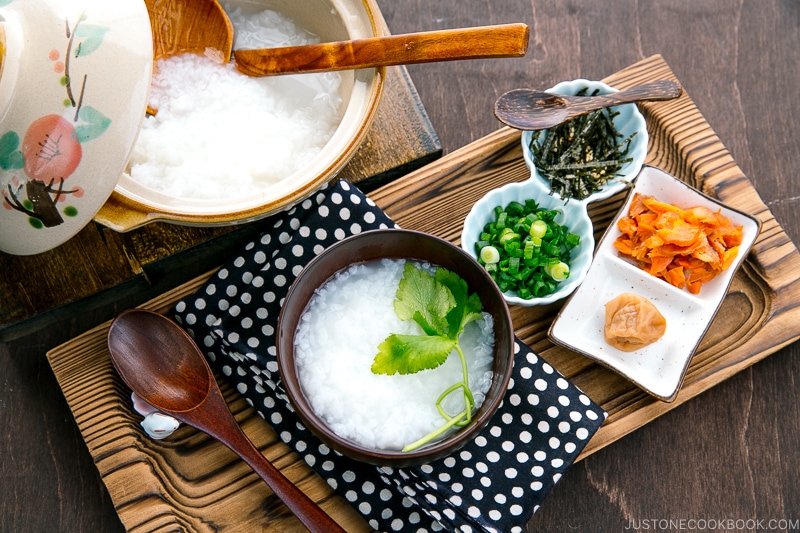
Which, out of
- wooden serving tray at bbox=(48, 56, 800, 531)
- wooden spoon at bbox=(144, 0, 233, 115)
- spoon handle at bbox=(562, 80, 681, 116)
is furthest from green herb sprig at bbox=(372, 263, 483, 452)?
wooden spoon at bbox=(144, 0, 233, 115)

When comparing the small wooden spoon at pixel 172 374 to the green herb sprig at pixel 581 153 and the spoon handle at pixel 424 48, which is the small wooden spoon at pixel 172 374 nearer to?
the spoon handle at pixel 424 48

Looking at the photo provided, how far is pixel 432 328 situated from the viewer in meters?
1.32

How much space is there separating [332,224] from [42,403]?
0.95m

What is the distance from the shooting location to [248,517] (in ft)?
5.08

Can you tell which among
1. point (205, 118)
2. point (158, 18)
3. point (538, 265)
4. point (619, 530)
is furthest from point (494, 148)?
point (619, 530)

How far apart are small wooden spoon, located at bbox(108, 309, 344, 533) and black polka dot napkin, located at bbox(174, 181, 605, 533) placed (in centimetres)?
5

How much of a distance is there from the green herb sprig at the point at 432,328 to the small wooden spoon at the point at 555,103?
483 millimetres

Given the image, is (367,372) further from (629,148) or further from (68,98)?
(629,148)

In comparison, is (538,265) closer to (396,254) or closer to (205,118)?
(396,254)

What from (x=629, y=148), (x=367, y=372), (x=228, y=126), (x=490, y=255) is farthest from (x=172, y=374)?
(x=629, y=148)

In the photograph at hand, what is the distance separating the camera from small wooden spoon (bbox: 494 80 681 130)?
63.7 inches

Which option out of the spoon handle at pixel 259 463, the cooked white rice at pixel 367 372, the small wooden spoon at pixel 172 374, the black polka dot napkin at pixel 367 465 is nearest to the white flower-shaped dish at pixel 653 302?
the black polka dot napkin at pixel 367 465

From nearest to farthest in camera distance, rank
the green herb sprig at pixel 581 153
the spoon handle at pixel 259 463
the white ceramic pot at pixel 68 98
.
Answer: the white ceramic pot at pixel 68 98 < the spoon handle at pixel 259 463 < the green herb sprig at pixel 581 153

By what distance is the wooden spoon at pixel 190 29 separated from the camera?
1.58 metres
